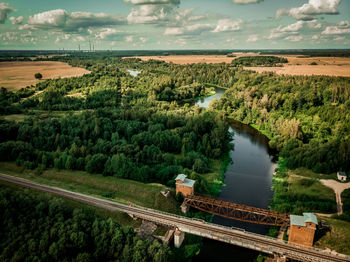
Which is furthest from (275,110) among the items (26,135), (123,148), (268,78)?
(26,135)

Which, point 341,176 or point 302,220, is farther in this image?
point 341,176

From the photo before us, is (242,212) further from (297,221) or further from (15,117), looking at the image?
(15,117)

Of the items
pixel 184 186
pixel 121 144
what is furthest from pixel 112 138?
pixel 184 186

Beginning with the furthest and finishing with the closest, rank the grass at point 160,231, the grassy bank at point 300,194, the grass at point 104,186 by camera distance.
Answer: the grass at point 104,186 → the grassy bank at point 300,194 → the grass at point 160,231

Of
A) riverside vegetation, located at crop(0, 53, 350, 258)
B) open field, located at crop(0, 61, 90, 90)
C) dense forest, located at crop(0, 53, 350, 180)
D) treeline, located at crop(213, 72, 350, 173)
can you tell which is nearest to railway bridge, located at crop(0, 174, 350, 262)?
riverside vegetation, located at crop(0, 53, 350, 258)

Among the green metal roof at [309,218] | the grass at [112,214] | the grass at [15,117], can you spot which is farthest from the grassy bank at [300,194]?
the grass at [15,117]

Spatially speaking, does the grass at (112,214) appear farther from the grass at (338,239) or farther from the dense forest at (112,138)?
the grass at (338,239)
